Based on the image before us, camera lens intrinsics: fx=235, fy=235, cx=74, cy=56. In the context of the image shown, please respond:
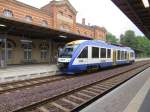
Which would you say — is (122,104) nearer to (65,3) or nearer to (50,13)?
(50,13)

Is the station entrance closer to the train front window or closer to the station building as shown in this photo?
the station building

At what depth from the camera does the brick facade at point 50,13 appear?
35.5 m

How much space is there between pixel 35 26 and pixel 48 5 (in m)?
26.5

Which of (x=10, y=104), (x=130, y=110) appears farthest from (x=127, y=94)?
(x=10, y=104)

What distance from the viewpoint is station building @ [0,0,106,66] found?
21.4 meters

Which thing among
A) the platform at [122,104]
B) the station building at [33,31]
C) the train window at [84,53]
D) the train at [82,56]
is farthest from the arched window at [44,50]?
the platform at [122,104]

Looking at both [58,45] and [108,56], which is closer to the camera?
[108,56]

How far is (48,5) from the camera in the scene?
45.7 metres

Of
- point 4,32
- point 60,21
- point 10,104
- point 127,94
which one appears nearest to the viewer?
point 10,104

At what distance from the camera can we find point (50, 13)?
43594 millimetres

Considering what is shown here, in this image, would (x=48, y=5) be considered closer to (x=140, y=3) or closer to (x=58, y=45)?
(x=58, y=45)

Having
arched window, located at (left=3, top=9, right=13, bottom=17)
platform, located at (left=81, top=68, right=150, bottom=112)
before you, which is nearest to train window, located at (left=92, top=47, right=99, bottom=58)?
platform, located at (left=81, top=68, right=150, bottom=112)

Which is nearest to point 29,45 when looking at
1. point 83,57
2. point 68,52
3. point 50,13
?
point 50,13

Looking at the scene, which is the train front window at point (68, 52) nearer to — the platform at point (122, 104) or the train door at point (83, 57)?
the train door at point (83, 57)
